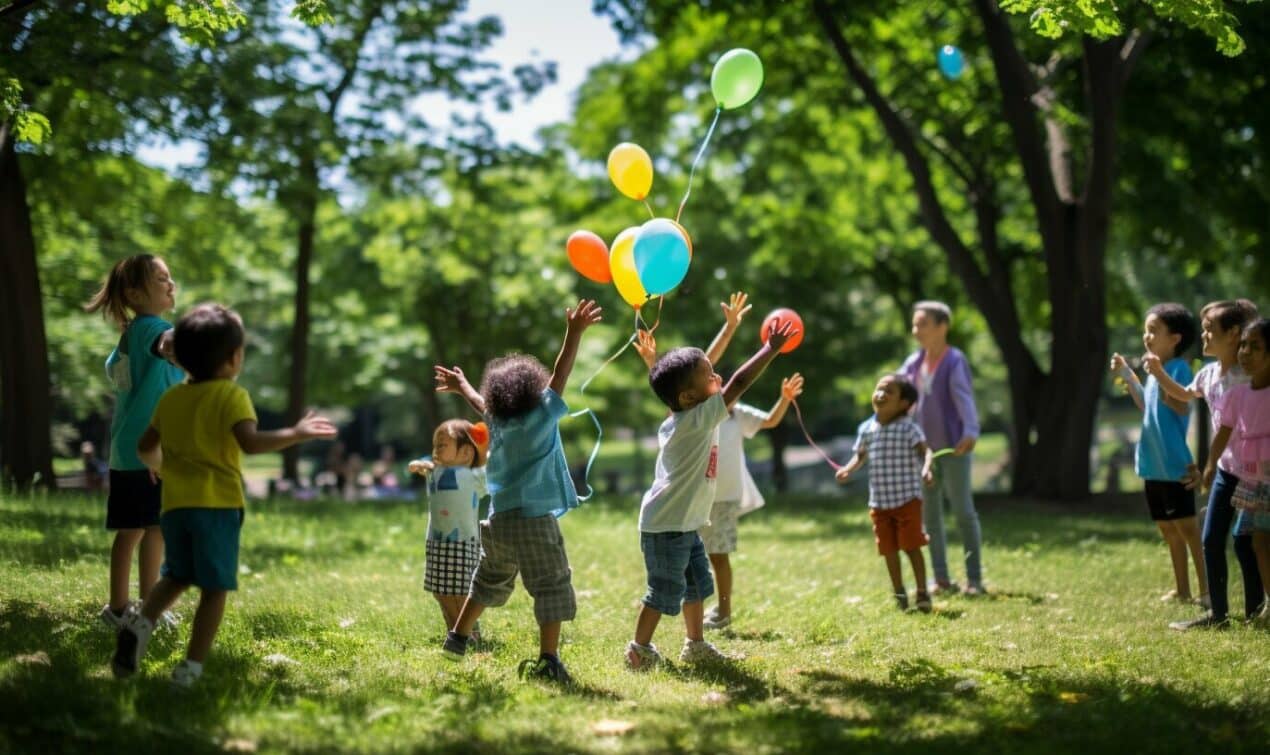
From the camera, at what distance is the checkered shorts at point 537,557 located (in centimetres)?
593

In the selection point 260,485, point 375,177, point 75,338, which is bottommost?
point 260,485

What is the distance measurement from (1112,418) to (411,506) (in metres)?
58.2

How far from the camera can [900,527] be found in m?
8.45

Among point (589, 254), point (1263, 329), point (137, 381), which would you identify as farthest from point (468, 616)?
point (1263, 329)

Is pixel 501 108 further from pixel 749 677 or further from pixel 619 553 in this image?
pixel 749 677

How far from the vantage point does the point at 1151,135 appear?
62.9 feet

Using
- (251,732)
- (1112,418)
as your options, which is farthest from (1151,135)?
(1112,418)

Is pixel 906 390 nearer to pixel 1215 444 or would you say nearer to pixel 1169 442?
pixel 1169 442

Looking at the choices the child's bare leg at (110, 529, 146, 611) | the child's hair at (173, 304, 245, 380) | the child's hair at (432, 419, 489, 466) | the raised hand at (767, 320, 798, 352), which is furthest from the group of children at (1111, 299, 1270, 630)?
the child's bare leg at (110, 529, 146, 611)

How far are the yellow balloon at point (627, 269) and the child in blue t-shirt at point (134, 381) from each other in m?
2.37

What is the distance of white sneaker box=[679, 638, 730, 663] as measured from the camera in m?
6.47

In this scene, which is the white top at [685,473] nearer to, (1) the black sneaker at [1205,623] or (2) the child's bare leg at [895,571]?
(2) the child's bare leg at [895,571]

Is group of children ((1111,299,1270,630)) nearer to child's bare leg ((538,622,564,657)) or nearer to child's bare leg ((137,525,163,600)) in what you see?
child's bare leg ((538,622,564,657))

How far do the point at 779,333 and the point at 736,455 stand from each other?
166cm
